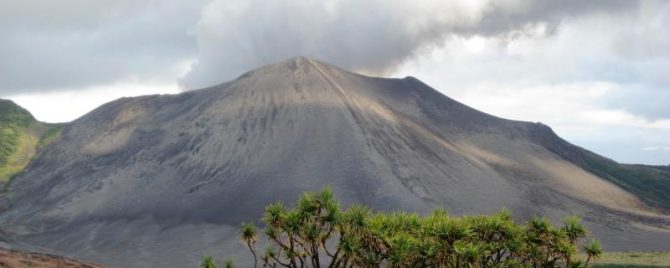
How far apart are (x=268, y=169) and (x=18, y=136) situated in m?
82.3

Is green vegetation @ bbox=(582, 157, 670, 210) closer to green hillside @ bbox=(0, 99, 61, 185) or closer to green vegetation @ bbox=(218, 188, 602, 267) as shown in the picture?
green hillside @ bbox=(0, 99, 61, 185)

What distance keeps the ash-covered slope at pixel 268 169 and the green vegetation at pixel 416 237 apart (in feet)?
172

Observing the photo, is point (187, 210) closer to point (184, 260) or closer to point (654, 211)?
point (184, 260)

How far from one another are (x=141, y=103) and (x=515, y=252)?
464ft

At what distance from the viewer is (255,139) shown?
380 feet

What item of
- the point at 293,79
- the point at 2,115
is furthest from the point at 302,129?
the point at 2,115

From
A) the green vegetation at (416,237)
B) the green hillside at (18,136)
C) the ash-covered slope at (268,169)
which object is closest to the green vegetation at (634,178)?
the ash-covered slope at (268,169)

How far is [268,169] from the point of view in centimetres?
10381

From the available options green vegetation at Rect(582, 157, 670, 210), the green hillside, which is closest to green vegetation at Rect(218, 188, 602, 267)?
the green hillside

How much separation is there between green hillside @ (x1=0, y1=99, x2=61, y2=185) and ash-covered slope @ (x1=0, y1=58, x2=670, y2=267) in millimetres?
6733

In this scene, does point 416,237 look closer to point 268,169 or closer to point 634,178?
point 268,169

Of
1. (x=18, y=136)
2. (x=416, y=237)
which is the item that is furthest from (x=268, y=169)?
(x=416, y=237)

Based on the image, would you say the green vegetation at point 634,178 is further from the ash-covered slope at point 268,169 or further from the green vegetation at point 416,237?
the green vegetation at point 416,237

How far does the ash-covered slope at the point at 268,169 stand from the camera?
302 ft
